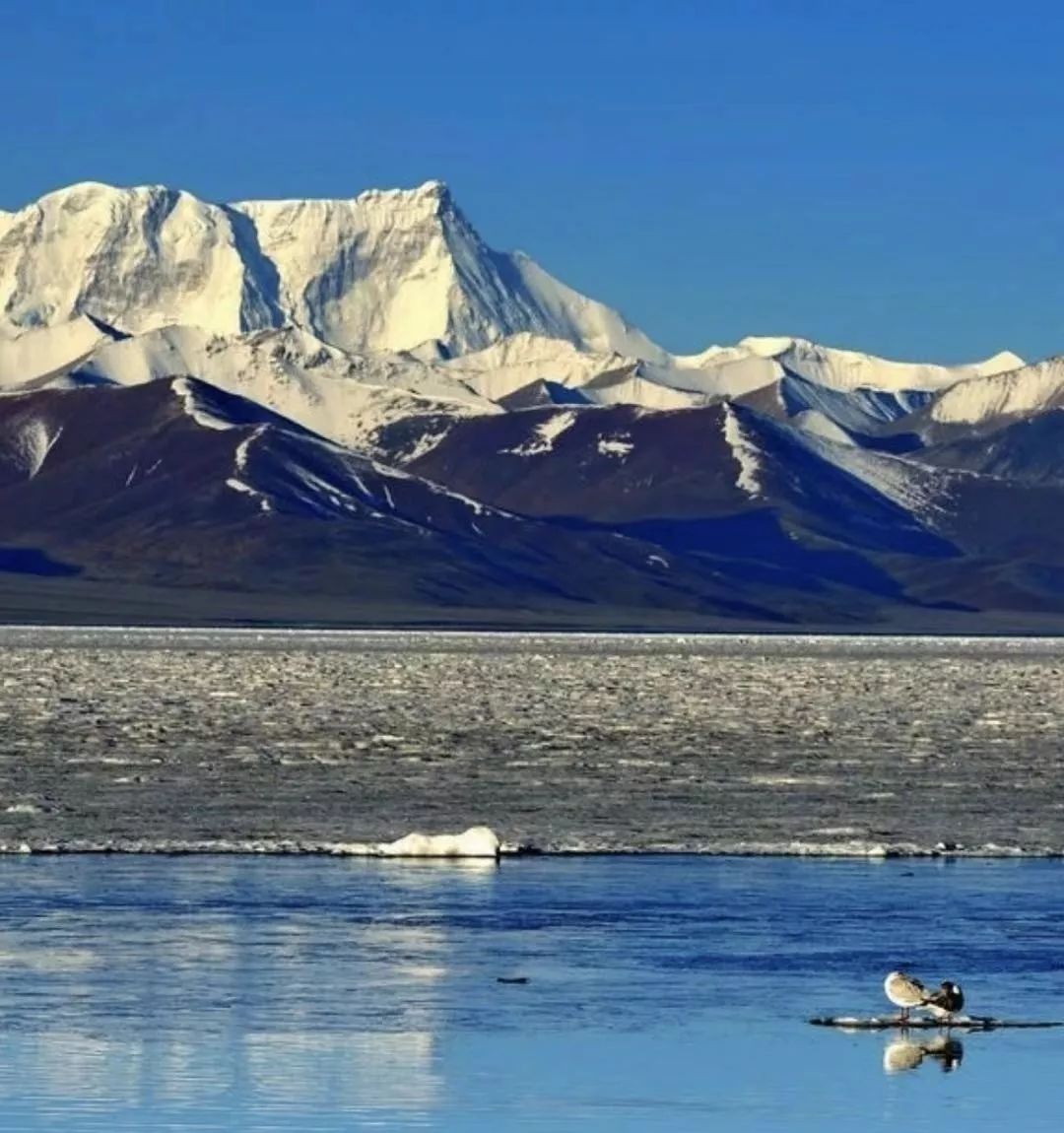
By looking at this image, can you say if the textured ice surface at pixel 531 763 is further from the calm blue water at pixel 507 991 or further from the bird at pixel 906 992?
the bird at pixel 906 992

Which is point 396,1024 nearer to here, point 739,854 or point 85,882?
point 85,882

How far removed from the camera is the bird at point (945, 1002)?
2314cm

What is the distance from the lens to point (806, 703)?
7769 centimetres

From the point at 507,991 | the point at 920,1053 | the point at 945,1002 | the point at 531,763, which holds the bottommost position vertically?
the point at 920,1053

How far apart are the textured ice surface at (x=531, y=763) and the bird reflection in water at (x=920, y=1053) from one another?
500 inches

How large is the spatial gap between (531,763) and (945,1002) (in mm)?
27428

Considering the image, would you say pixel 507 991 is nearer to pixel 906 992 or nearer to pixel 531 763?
pixel 906 992

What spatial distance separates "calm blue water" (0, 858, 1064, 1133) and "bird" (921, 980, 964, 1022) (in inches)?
9.4

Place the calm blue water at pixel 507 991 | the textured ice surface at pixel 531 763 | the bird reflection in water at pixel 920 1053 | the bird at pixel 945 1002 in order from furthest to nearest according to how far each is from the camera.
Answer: the textured ice surface at pixel 531 763 → the bird at pixel 945 1002 → the bird reflection in water at pixel 920 1053 → the calm blue water at pixel 507 991

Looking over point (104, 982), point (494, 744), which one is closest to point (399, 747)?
point (494, 744)

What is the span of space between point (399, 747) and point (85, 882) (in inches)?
904

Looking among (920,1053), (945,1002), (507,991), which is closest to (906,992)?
(945,1002)

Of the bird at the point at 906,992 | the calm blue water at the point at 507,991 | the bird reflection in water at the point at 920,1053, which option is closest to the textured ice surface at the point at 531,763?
the calm blue water at the point at 507,991

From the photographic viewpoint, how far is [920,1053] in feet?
73.9
